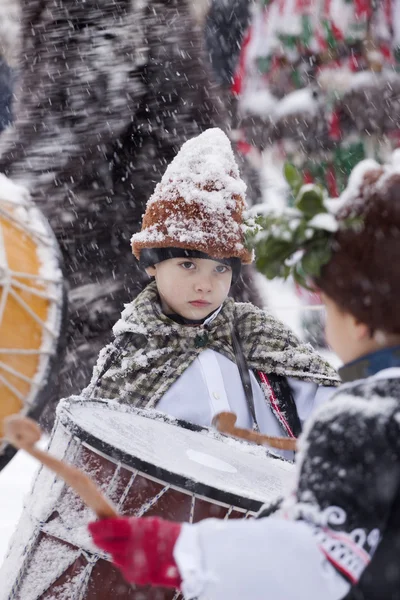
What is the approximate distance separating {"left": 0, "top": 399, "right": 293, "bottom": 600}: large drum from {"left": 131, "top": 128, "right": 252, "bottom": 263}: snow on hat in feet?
1.81

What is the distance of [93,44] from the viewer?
335cm

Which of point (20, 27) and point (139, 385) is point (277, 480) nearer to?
point (139, 385)

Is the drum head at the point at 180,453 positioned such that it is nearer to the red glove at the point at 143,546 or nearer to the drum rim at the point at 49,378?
the drum rim at the point at 49,378

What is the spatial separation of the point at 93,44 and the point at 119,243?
86cm

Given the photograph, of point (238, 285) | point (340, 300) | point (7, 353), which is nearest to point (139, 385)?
point (7, 353)

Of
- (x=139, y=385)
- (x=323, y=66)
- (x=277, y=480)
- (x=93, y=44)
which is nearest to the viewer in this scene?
(x=277, y=480)

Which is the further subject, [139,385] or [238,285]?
[238,285]

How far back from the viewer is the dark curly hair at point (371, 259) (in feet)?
3.59

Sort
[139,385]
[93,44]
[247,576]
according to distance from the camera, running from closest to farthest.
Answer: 1. [247,576]
2. [139,385]
3. [93,44]

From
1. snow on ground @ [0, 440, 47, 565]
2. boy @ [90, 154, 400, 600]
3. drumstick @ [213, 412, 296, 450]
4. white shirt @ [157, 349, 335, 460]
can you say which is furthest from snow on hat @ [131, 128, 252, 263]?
snow on ground @ [0, 440, 47, 565]

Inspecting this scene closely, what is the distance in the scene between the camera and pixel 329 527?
3.29ft

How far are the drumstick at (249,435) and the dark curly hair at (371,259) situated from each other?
0.54 m

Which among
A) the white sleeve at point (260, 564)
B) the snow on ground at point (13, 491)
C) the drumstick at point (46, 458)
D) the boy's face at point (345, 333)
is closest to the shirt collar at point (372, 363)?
the boy's face at point (345, 333)

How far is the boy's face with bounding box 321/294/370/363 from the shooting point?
1.16m
